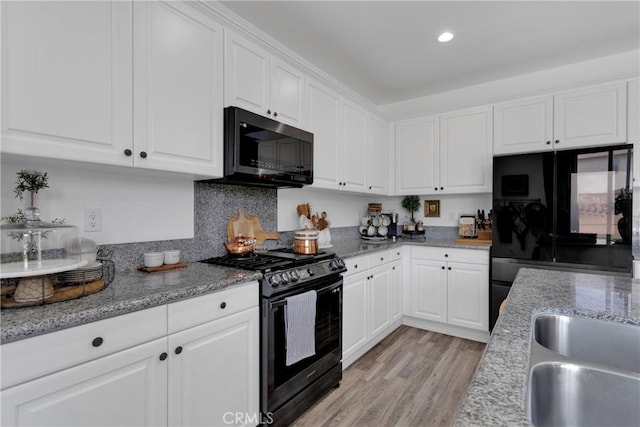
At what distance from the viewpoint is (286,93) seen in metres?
2.23

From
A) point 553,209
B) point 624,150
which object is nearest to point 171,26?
point 553,209

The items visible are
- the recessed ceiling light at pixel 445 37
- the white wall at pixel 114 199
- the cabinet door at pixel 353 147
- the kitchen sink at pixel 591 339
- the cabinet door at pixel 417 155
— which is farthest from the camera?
the cabinet door at pixel 417 155

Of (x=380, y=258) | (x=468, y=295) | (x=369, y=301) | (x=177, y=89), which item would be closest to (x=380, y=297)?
(x=369, y=301)

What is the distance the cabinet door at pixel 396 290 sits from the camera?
3.07 m

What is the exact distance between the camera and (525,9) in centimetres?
202

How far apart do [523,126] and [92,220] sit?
346 centimetres

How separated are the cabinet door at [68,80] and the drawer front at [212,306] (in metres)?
0.71

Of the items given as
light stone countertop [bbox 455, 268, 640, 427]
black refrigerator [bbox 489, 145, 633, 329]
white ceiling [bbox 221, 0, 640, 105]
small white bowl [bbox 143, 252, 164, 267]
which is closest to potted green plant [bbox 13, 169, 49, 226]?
small white bowl [bbox 143, 252, 164, 267]

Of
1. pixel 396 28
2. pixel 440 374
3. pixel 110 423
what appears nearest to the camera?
pixel 110 423

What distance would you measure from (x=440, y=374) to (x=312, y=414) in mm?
1082

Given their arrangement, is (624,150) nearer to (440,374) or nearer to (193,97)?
(440,374)

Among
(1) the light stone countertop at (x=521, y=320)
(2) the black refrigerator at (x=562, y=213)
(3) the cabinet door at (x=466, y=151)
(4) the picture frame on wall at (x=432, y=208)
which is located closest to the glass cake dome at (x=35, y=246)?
(1) the light stone countertop at (x=521, y=320)

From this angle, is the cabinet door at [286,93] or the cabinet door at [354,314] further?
the cabinet door at [354,314]

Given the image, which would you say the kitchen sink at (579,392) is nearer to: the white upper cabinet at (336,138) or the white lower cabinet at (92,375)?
the white lower cabinet at (92,375)
